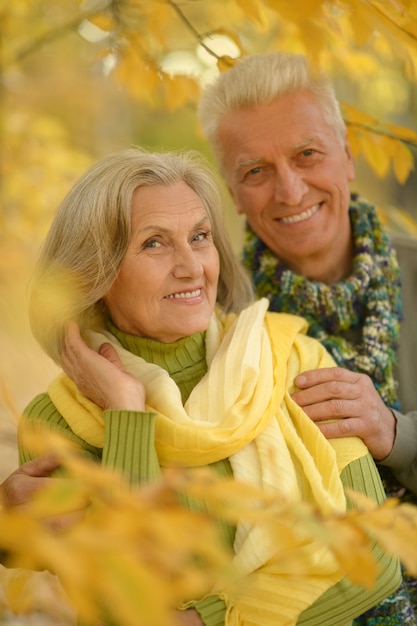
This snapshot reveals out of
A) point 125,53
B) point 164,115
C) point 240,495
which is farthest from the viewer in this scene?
point 164,115

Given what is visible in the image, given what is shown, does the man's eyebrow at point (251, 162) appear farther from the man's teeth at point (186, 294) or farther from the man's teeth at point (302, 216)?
the man's teeth at point (186, 294)

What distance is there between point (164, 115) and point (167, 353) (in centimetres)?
813

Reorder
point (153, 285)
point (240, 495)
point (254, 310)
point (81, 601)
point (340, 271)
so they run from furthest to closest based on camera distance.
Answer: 1. point (340, 271)
2. point (254, 310)
3. point (153, 285)
4. point (240, 495)
5. point (81, 601)

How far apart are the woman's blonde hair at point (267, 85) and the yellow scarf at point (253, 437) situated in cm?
75

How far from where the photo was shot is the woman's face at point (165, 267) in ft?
6.02

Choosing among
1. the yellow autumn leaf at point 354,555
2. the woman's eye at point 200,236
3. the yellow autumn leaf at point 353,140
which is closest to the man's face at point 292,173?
the yellow autumn leaf at point 353,140

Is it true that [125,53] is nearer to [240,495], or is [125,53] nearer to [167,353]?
[167,353]

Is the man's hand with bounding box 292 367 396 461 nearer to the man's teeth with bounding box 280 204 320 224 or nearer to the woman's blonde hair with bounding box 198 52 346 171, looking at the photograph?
the man's teeth with bounding box 280 204 320 224

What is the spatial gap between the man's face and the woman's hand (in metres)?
0.78

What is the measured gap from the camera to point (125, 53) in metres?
2.86

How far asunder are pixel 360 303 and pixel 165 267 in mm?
754

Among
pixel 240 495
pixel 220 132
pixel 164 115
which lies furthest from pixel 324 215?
pixel 164 115

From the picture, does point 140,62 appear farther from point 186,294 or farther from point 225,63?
point 186,294

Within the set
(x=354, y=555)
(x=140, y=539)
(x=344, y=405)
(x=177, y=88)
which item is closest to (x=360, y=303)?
(x=344, y=405)
